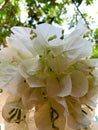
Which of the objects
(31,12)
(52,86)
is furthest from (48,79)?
(31,12)

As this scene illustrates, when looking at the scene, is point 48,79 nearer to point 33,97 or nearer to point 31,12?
point 33,97

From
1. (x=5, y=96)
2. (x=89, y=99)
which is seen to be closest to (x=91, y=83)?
(x=89, y=99)

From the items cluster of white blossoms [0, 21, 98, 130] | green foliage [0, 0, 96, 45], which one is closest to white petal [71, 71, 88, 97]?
cluster of white blossoms [0, 21, 98, 130]

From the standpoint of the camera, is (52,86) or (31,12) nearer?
(52,86)

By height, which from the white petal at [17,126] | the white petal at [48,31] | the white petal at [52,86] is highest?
the white petal at [48,31]

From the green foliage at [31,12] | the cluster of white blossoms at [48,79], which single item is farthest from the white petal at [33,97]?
the green foliage at [31,12]

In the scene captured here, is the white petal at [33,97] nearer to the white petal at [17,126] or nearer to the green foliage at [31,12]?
the white petal at [17,126]

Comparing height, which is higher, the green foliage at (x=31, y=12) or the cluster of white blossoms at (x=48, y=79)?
the cluster of white blossoms at (x=48, y=79)
